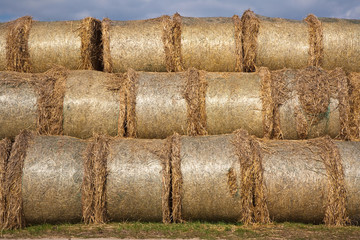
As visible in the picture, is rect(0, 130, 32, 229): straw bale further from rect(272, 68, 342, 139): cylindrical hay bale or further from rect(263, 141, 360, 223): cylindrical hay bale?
rect(272, 68, 342, 139): cylindrical hay bale

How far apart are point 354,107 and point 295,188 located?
1.88m

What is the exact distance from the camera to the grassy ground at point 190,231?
4.75m

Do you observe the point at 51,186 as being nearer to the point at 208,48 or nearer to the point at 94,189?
the point at 94,189

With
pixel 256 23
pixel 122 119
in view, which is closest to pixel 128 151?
pixel 122 119

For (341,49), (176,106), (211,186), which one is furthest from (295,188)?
(341,49)

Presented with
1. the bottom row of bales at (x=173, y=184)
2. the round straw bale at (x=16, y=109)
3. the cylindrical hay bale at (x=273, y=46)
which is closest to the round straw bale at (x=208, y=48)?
the cylindrical hay bale at (x=273, y=46)

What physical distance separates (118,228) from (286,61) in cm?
382

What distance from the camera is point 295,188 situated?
5137mm

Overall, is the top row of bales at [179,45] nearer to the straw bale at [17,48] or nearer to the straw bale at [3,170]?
the straw bale at [17,48]

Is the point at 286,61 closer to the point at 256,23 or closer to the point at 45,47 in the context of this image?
the point at 256,23

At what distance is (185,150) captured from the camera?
5.29 m

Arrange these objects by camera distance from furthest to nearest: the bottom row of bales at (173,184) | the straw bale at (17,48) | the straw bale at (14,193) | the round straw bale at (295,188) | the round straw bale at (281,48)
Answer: the round straw bale at (281,48) < the straw bale at (17,48) < the round straw bale at (295,188) < the bottom row of bales at (173,184) < the straw bale at (14,193)

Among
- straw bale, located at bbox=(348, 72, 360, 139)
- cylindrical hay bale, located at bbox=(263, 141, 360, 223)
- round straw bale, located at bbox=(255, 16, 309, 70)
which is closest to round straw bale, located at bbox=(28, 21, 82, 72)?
round straw bale, located at bbox=(255, 16, 309, 70)

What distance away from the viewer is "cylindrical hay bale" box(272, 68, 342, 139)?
5898 millimetres
